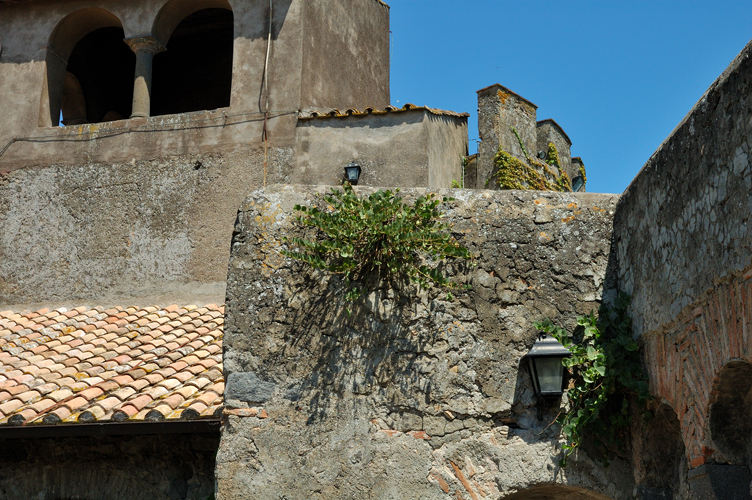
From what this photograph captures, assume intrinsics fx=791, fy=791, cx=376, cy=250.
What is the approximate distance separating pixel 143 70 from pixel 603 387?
860 centimetres

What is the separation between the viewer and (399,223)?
4.87 m

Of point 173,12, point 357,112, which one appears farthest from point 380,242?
point 173,12

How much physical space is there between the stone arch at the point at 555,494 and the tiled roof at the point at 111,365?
8.43 ft

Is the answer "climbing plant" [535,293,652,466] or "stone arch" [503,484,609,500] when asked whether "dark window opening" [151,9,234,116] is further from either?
"stone arch" [503,484,609,500]

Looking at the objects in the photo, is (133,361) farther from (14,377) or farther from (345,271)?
(345,271)

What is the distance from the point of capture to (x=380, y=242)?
4926mm

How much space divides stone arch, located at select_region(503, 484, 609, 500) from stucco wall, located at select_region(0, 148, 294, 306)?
5366mm

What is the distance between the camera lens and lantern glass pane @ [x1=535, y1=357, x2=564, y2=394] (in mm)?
4523

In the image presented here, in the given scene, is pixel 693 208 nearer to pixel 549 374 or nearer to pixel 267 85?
pixel 549 374

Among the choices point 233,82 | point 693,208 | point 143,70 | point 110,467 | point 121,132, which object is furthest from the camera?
point 143,70

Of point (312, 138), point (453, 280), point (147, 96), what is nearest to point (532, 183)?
point (312, 138)

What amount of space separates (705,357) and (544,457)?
4.21 feet

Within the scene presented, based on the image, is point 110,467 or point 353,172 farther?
point 353,172

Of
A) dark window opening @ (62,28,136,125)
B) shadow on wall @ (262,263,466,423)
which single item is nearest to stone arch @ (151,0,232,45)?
dark window opening @ (62,28,136,125)
